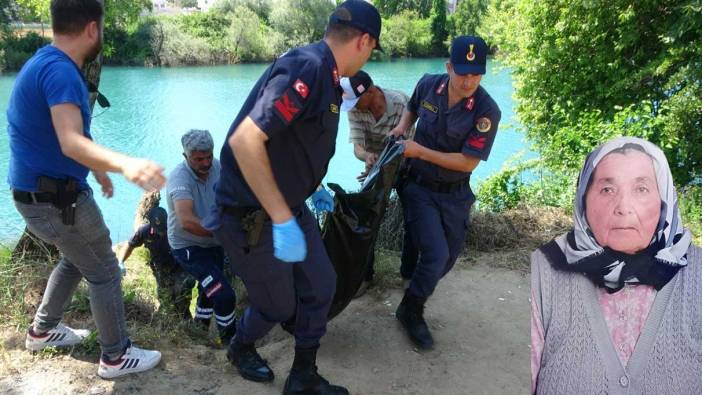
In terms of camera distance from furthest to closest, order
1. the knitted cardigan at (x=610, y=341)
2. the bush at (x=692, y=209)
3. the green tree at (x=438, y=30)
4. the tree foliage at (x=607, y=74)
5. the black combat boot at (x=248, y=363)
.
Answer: the green tree at (x=438, y=30), the tree foliage at (x=607, y=74), the bush at (x=692, y=209), the black combat boot at (x=248, y=363), the knitted cardigan at (x=610, y=341)

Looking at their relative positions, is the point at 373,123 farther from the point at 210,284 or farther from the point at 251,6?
the point at 251,6

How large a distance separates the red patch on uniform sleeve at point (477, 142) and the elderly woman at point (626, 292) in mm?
1582

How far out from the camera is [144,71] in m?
29.3

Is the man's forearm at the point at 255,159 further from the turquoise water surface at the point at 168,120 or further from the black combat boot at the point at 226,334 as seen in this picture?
the turquoise water surface at the point at 168,120

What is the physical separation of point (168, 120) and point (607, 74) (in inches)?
487

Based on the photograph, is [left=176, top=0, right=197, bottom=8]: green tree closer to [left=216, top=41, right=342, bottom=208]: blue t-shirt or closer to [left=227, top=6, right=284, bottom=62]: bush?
[left=227, top=6, right=284, bottom=62]: bush

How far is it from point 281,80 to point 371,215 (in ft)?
4.00

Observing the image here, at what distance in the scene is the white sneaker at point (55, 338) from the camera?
2.88 metres

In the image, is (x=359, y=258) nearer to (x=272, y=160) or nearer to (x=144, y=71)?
(x=272, y=160)

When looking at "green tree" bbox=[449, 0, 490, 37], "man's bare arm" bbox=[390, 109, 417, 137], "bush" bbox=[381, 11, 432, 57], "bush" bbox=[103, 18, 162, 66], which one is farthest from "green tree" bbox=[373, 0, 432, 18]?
"man's bare arm" bbox=[390, 109, 417, 137]

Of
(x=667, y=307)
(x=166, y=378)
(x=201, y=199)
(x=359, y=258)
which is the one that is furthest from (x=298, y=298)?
(x=667, y=307)

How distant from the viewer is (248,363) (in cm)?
289

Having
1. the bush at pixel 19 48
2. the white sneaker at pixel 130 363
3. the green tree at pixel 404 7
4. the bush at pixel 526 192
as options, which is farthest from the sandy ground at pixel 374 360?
the green tree at pixel 404 7

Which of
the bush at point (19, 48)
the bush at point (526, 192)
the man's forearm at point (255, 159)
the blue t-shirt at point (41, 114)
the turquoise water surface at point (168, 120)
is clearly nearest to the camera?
the man's forearm at point (255, 159)
